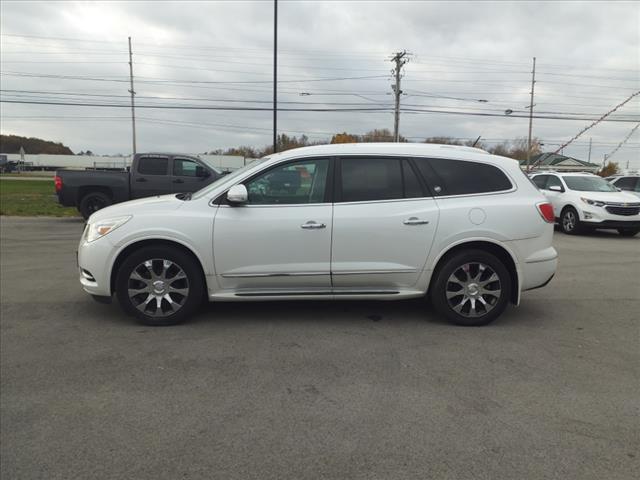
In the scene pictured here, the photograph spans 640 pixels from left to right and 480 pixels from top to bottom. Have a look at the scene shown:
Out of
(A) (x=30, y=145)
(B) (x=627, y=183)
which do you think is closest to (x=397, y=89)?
(B) (x=627, y=183)

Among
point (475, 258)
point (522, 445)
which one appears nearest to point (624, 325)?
point (475, 258)

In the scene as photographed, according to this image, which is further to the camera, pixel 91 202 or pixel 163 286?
pixel 91 202

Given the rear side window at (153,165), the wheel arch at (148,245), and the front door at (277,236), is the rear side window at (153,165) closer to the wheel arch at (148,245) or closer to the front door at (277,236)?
the wheel arch at (148,245)

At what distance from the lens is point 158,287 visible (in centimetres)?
468

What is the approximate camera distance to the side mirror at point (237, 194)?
453cm

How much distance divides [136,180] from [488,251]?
35.2 feet

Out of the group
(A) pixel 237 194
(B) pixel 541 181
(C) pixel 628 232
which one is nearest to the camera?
(A) pixel 237 194

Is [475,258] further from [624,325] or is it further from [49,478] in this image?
[49,478]

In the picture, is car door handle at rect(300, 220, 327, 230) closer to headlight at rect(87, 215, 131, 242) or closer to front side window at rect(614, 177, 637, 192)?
headlight at rect(87, 215, 131, 242)

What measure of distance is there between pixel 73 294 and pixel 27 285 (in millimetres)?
892

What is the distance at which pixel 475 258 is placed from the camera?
4.73 meters

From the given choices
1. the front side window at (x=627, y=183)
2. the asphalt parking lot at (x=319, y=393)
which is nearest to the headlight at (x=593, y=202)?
the front side window at (x=627, y=183)

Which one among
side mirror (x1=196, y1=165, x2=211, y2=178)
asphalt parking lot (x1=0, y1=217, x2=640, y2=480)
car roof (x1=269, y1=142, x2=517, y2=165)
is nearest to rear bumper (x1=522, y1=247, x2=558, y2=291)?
asphalt parking lot (x1=0, y1=217, x2=640, y2=480)

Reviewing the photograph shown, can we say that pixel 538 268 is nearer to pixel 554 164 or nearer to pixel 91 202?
pixel 91 202
